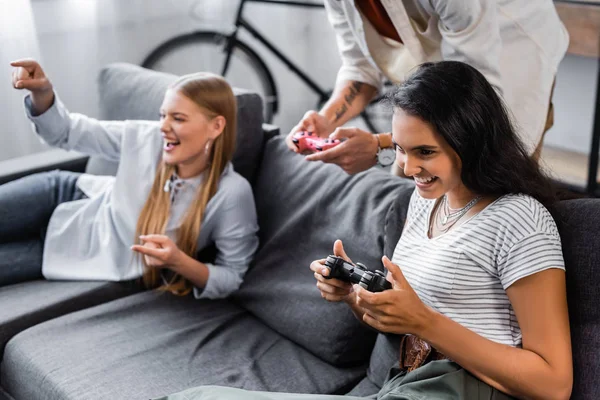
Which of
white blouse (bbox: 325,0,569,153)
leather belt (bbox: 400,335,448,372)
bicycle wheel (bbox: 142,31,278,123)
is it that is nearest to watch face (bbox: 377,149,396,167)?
white blouse (bbox: 325,0,569,153)

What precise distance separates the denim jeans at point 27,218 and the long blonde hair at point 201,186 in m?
0.32

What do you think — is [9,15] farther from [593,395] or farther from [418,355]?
[593,395]

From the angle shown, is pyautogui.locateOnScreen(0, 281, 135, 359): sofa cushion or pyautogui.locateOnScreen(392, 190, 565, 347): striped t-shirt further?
pyautogui.locateOnScreen(0, 281, 135, 359): sofa cushion

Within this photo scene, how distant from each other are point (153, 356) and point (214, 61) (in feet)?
6.90

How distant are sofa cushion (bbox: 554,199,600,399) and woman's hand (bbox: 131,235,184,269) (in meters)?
0.89

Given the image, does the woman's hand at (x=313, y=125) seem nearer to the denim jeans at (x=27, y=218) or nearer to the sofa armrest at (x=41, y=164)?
the denim jeans at (x=27, y=218)

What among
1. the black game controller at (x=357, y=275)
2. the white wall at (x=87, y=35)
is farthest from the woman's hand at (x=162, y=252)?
the white wall at (x=87, y=35)

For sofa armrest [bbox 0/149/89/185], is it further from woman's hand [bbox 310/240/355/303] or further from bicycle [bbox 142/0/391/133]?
woman's hand [bbox 310/240/355/303]

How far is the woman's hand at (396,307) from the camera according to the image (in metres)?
1.17

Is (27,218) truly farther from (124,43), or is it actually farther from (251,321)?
(124,43)

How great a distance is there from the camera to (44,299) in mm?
1916

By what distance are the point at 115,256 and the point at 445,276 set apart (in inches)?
39.9

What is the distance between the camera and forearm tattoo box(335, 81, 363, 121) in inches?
75.0

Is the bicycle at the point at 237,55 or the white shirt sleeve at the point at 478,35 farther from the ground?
the white shirt sleeve at the point at 478,35
